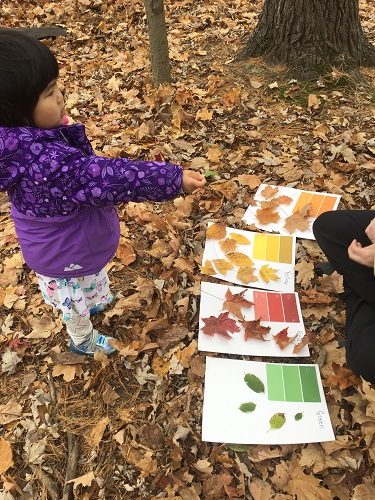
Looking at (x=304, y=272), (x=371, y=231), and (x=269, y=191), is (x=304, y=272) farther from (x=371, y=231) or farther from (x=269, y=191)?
(x=269, y=191)

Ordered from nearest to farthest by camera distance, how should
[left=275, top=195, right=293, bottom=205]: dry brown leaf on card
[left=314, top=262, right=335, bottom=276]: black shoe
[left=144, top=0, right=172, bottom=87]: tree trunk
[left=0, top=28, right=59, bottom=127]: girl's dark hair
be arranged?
[left=0, top=28, right=59, bottom=127]: girl's dark hair
[left=314, top=262, right=335, bottom=276]: black shoe
[left=275, top=195, right=293, bottom=205]: dry brown leaf on card
[left=144, top=0, right=172, bottom=87]: tree trunk

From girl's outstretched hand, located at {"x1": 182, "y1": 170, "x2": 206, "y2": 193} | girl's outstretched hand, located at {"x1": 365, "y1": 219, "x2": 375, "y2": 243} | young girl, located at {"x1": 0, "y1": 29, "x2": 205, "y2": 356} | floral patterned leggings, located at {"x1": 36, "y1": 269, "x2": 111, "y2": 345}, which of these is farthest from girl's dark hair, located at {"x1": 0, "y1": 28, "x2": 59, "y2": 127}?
girl's outstretched hand, located at {"x1": 365, "y1": 219, "x2": 375, "y2": 243}

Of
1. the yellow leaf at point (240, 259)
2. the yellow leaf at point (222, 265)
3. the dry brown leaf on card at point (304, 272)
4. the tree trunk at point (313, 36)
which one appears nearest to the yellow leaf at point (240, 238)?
the yellow leaf at point (240, 259)

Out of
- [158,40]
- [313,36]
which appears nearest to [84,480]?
[158,40]

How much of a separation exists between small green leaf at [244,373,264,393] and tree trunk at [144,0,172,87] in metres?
2.96

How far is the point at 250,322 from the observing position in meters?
2.31

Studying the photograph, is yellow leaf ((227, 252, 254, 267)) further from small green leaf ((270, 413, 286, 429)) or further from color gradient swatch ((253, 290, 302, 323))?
small green leaf ((270, 413, 286, 429))

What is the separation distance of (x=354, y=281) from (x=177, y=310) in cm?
99

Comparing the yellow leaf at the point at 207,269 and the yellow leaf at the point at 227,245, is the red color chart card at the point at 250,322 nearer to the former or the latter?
the yellow leaf at the point at 207,269

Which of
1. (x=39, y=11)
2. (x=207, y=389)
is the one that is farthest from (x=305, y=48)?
(x=39, y=11)

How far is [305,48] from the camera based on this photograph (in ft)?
12.5

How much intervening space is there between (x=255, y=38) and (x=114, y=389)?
11.5 feet

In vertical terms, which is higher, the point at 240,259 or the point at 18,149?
the point at 18,149

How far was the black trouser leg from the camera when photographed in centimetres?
189
